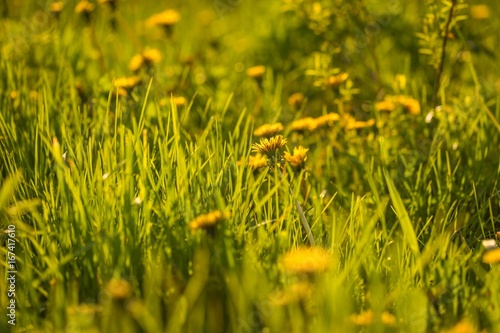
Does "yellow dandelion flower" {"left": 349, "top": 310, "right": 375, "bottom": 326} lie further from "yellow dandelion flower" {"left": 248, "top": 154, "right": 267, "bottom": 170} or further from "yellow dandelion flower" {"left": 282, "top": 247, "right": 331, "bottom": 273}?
"yellow dandelion flower" {"left": 248, "top": 154, "right": 267, "bottom": 170}

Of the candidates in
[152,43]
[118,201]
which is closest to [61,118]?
[118,201]

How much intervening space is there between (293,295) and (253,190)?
56 cm

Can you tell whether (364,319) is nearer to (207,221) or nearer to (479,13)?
(207,221)

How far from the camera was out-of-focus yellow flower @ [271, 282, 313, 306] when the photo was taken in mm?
1255

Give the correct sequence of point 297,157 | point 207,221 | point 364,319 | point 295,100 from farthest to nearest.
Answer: point 295,100 < point 297,157 < point 207,221 < point 364,319

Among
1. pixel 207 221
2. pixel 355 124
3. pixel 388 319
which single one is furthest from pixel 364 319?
pixel 355 124

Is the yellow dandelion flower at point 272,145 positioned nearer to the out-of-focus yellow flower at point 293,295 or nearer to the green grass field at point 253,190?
the green grass field at point 253,190

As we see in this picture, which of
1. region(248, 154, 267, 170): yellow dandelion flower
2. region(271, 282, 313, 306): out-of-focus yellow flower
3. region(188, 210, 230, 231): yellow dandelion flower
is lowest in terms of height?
region(271, 282, 313, 306): out-of-focus yellow flower

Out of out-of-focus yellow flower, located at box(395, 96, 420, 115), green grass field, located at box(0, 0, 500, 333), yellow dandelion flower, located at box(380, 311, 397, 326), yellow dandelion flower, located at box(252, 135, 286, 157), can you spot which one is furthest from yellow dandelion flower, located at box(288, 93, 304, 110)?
yellow dandelion flower, located at box(380, 311, 397, 326)

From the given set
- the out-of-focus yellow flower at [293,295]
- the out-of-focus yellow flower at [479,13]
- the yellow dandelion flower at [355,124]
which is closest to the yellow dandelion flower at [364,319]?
the out-of-focus yellow flower at [293,295]

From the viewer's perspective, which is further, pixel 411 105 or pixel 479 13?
pixel 479 13

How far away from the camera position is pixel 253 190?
1792 millimetres

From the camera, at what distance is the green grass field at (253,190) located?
56.5 inches

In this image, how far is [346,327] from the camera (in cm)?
129
